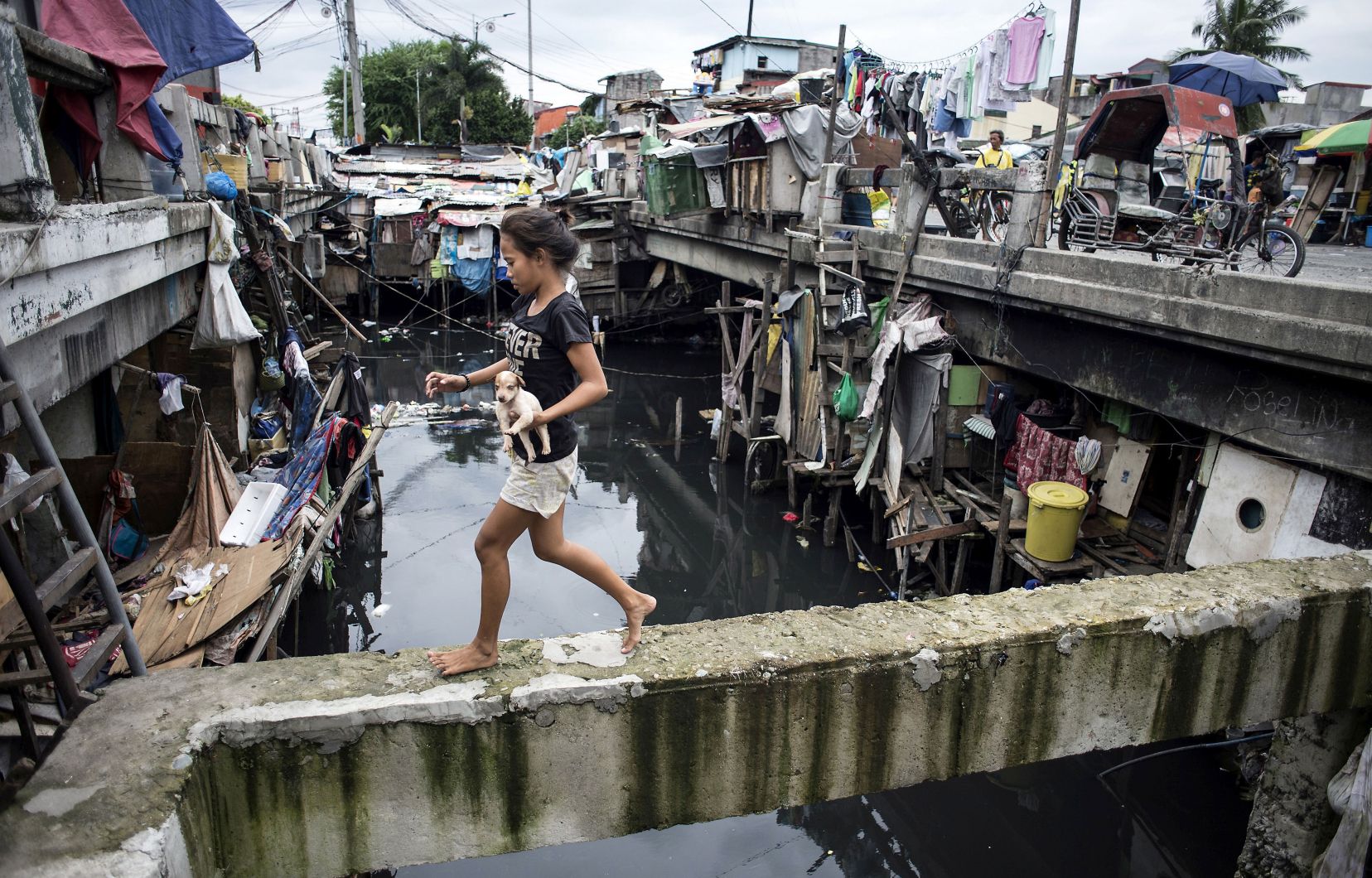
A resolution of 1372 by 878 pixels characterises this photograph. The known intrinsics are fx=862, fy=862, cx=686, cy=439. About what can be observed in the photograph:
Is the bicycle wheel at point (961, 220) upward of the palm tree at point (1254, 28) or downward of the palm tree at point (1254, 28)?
downward

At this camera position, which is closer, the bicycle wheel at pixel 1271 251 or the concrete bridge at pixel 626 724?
the concrete bridge at pixel 626 724

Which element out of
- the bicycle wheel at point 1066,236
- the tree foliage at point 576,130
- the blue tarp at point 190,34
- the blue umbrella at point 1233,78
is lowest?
the bicycle wheel at point 1066,236

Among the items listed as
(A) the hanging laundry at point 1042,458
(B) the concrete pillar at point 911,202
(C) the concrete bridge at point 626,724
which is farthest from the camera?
(B) the concrete pillar at point 911,202

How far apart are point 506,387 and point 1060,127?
23.1ft

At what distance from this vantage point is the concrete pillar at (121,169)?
6.88m

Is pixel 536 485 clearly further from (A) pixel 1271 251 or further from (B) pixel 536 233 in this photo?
(A) pixel 1271 251

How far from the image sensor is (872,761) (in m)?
2.90

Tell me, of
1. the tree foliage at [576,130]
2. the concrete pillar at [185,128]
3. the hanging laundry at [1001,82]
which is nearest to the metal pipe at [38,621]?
the concrete pillar at [185,128]

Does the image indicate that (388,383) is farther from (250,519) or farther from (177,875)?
(177,875)

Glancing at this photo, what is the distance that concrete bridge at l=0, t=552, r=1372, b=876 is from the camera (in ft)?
7.48

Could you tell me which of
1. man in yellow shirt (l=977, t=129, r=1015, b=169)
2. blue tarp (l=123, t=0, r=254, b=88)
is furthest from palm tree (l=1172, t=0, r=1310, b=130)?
blue tarp (l=123, t=0, r=254, b=88)

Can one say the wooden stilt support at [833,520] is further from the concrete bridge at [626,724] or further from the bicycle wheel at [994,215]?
the concrete bridge at [626,724]

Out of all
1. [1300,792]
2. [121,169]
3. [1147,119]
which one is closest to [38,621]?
[1300,792]

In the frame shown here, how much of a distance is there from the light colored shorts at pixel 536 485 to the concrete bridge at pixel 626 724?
483 mm
